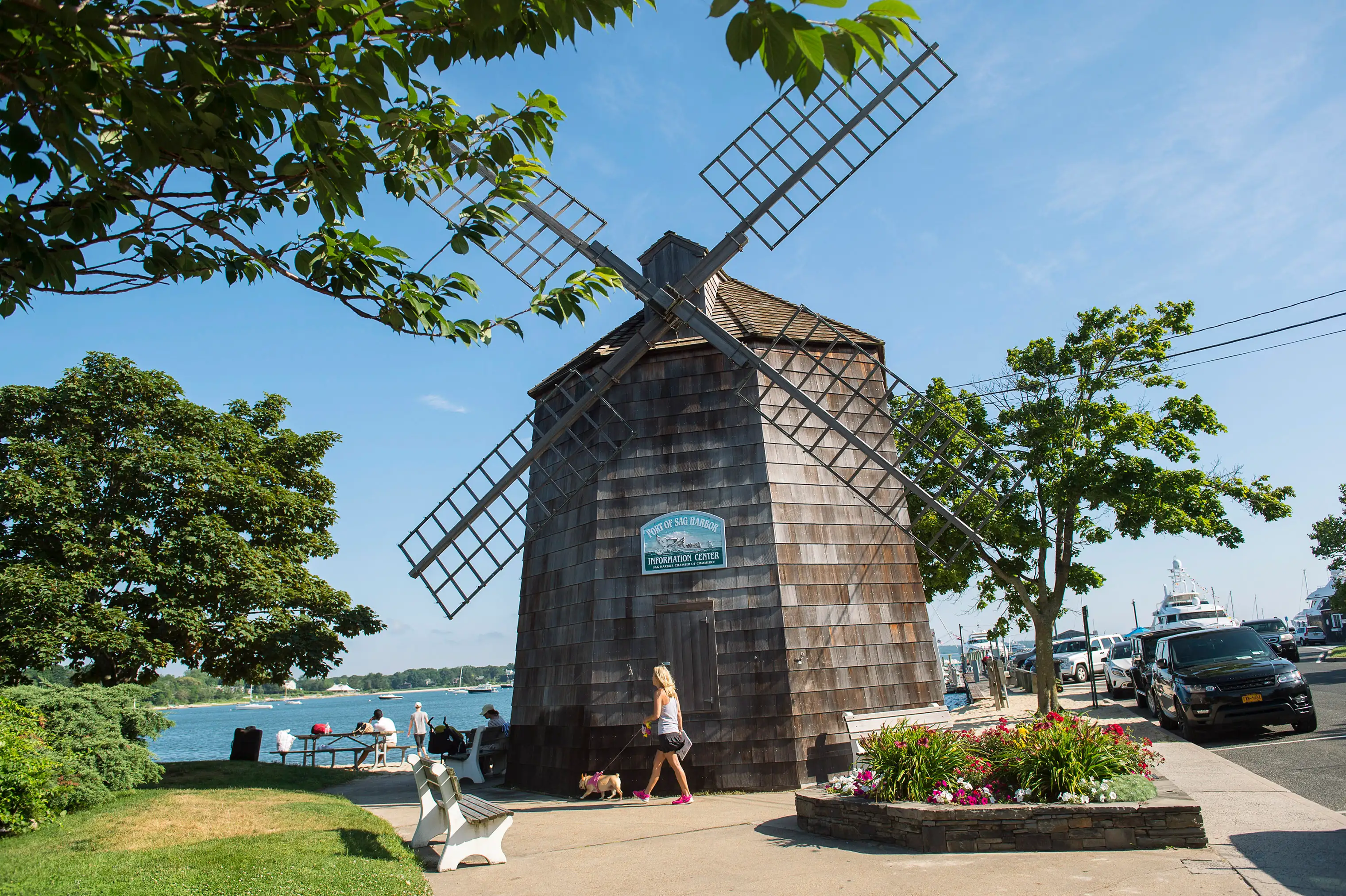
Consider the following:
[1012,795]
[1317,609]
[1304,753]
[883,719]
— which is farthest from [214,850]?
[1317,609]

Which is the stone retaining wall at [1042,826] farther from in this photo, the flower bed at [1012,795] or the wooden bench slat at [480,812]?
the wooden bench slat at [480,812]

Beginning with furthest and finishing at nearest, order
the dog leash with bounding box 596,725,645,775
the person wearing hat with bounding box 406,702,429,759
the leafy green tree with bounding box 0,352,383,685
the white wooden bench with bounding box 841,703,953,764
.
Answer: the person wearing hat with bounding box 406,702,429,759 < the leafy green tree with bounding box 0,352,383,685 < the dog leash with bounding box 596,725,645,775 < the white wooden bench with bounding box 841,703,953,764

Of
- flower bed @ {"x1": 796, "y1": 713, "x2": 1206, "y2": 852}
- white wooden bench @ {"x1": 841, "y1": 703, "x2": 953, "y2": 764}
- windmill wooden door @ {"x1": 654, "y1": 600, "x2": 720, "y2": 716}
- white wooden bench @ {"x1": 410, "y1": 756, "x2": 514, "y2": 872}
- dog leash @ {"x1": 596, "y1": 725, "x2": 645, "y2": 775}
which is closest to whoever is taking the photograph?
flower bed @ {"x1": 796, "y1": 713, "x2": 1206, "y2": 852}

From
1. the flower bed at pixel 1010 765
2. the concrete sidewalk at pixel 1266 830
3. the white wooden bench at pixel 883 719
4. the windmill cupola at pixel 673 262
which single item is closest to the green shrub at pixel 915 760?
the flower bed at pixel 1010 765

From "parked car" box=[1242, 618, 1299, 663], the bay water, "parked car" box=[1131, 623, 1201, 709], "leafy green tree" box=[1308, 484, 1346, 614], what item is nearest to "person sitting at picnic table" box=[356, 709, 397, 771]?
the bay water

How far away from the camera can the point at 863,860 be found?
6.92 m

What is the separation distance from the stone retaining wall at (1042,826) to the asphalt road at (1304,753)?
7.45 ft

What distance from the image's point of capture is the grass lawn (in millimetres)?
6473

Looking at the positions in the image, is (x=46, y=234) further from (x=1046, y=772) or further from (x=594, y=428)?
(x=594, y=428)

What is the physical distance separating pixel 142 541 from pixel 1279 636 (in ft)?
110

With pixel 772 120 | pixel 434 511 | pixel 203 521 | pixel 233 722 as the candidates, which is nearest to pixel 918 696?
pixel 434 511

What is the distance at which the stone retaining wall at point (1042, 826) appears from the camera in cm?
654

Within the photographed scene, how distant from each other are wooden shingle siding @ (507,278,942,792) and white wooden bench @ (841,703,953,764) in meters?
0.27

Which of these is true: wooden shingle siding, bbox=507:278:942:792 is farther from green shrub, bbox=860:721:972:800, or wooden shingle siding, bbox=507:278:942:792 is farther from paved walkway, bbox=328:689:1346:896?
green shrub, bbox=860:721:972:800
